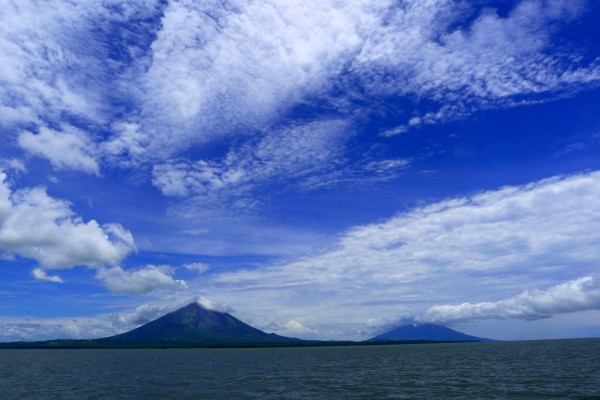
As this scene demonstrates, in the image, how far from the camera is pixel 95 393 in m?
75.8

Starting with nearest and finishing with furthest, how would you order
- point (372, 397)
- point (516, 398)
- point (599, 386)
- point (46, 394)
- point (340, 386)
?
1. point (516, 398)
2. point (372, 397)
3. point (599, 386)
4. point (46, 394)
5. point (340, 386)

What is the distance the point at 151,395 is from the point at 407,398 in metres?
40.7

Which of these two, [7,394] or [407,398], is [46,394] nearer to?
[7,394]

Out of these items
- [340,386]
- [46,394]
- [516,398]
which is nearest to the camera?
[516,398]

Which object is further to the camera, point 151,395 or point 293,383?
point 293,383

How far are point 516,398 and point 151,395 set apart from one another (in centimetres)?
5514

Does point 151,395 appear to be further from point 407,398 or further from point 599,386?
point 599,386

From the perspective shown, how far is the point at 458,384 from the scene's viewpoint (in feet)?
253

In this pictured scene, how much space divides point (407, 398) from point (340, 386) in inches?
792

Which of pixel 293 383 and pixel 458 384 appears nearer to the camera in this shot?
pixel 458 384

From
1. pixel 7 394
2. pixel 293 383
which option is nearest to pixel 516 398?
pixel 293 383

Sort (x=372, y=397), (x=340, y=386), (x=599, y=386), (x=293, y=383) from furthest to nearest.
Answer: (x=293, y=383) < (x=340, y=386) < (x=599, y=386) < (x=372, y=397)

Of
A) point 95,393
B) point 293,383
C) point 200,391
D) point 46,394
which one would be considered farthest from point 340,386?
point 46,394

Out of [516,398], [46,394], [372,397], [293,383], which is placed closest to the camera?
[516,398]
